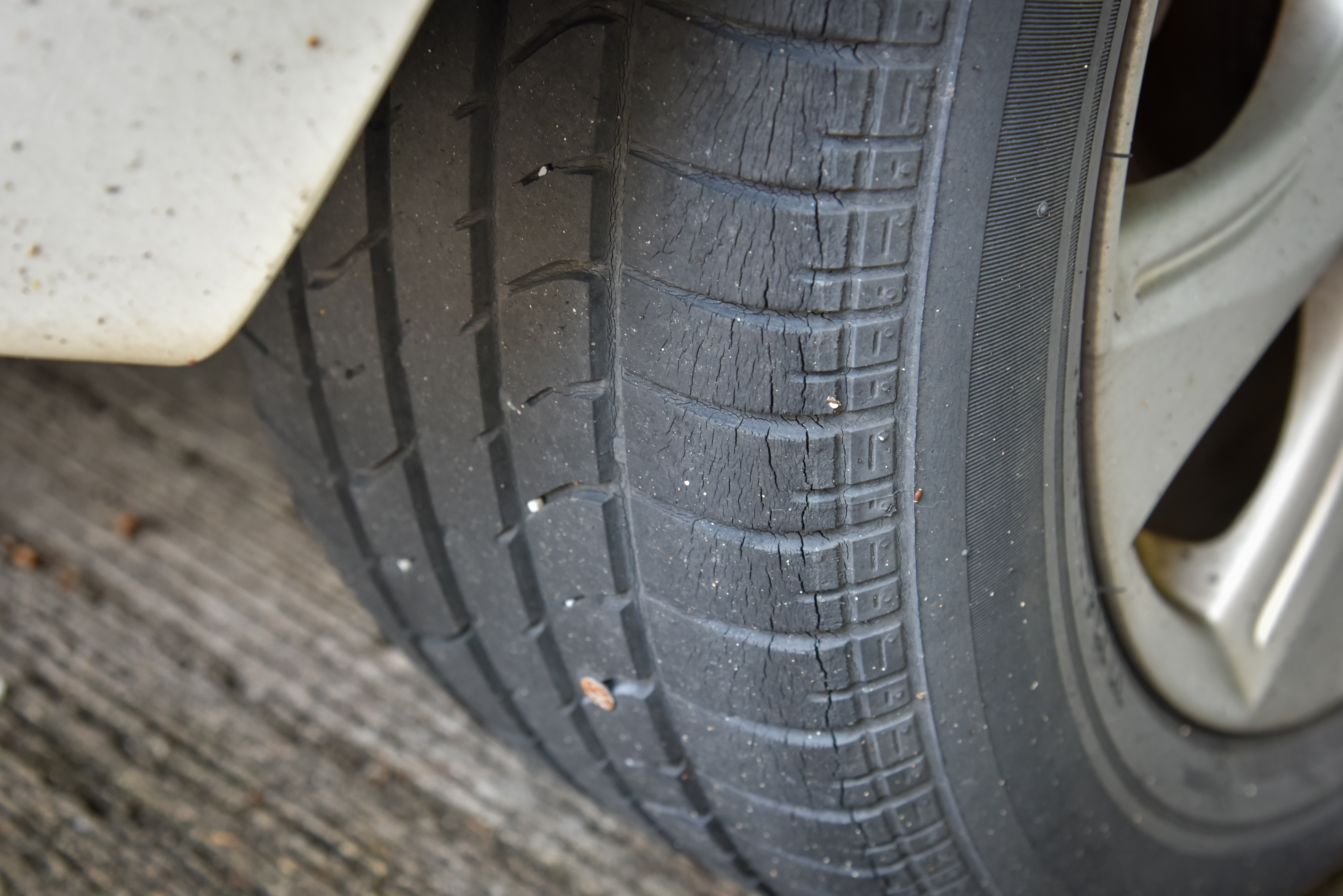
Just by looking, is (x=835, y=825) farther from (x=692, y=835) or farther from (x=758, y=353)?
(x=758, y=353)

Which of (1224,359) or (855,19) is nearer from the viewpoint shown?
(855,19)

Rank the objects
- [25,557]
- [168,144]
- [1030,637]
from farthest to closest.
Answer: [25,557]
[1030,637]
[168,144]

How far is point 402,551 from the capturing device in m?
0.73

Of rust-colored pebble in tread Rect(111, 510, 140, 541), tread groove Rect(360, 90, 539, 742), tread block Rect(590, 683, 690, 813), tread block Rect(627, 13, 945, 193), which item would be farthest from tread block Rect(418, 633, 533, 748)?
rust-colored pebble in tread Rect(111, 510, 140, 541)

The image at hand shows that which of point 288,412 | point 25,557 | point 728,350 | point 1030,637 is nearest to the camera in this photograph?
point 728,350

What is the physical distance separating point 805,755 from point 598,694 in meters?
0.15

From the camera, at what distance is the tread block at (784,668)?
581 millimetres

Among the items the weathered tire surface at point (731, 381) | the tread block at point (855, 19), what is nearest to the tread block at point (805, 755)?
the weathered tire surface at point (731, 381)

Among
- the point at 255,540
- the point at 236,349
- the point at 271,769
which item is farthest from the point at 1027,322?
the point at 255,540

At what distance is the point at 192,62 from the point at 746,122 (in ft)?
0.77

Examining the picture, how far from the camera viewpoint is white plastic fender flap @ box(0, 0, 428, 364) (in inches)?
15.1

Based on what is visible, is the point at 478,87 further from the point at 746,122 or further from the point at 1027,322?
the point at 1027,322

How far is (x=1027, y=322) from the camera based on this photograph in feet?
1.76

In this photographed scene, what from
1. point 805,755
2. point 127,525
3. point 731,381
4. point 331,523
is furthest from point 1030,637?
point 127,525
